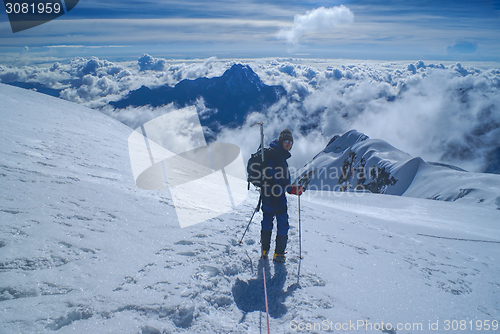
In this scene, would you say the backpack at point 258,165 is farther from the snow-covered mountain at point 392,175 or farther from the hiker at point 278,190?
the snow-covered mountain at point 392,175

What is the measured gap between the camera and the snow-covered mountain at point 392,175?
25.6 meters

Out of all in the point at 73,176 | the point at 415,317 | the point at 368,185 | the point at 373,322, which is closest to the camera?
the point at 373,322

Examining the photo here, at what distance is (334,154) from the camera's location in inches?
3034

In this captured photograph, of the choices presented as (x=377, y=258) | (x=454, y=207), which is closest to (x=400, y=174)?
(x=454, y=207)

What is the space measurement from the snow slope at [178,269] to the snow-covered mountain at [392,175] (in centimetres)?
1954

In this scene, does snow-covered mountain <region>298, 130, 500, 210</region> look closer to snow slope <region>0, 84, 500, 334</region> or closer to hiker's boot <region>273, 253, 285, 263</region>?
snow slope <region>0, 84, 500, 334</region>

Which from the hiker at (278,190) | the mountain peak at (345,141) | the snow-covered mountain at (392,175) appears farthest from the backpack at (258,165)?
the mountain peak at (345,141)

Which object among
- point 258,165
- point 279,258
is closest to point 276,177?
point 258,165

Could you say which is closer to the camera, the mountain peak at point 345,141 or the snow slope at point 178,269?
the snow slope at point 178,269

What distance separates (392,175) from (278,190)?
46.0 meters

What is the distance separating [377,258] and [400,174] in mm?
42515

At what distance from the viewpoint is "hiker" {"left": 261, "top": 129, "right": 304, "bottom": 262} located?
4.59 meters

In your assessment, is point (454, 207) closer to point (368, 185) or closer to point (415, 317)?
point (415, 317)

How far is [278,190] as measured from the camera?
4.66m
